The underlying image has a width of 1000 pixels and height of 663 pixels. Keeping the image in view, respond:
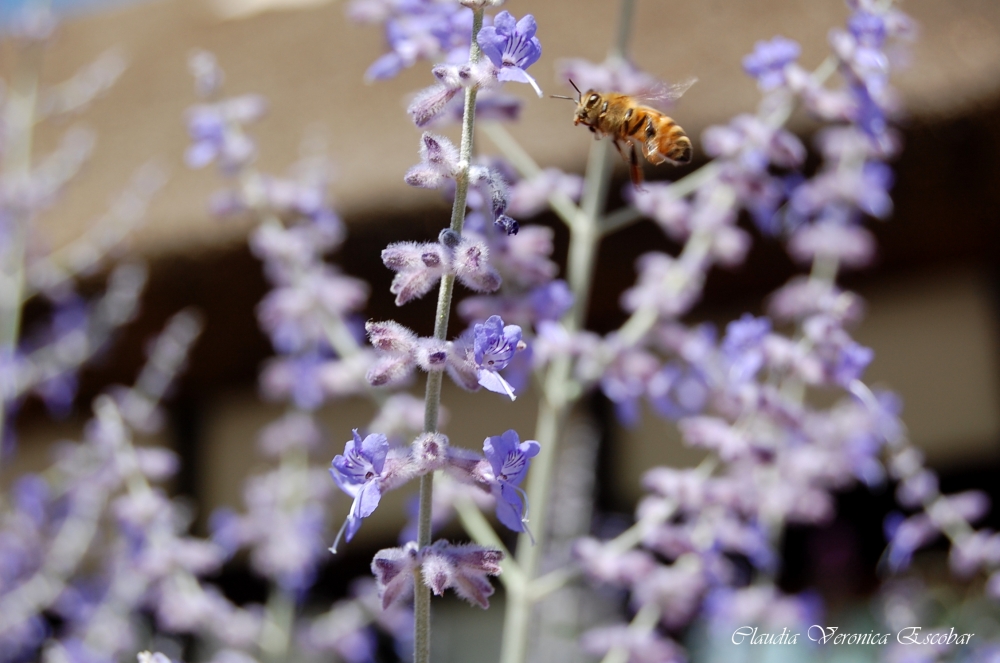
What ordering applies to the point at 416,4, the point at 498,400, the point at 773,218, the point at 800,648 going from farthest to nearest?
the point at 498,400 → the point at 800,648 → the point at 773,218 → the point at 416,4

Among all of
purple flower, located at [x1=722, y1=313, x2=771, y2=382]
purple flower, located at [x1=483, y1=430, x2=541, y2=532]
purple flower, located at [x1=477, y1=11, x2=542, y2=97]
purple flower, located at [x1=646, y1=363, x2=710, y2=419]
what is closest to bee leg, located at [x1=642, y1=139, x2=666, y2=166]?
purple flower, located at [x1=722, y1=313, x2=771, y2=382]

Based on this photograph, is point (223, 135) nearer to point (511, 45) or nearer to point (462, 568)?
point (511, 45)

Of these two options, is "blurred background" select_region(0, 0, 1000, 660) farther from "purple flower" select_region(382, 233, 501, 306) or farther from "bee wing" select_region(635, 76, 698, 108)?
"purple flower" select_region(382, 233, 501, 306)

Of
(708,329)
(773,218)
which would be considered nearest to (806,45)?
(773,218)

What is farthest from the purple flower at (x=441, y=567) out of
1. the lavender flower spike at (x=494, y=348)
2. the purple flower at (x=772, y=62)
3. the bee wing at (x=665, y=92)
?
the purple flower at (x=772, y=62)

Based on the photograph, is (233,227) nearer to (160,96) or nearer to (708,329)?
(160,96)

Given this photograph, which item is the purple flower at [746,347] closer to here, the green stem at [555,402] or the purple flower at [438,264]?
the green stem at [555,402]

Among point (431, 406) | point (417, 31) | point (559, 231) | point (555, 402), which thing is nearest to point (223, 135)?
point (417, 31)

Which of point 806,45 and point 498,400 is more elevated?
point 806,45
